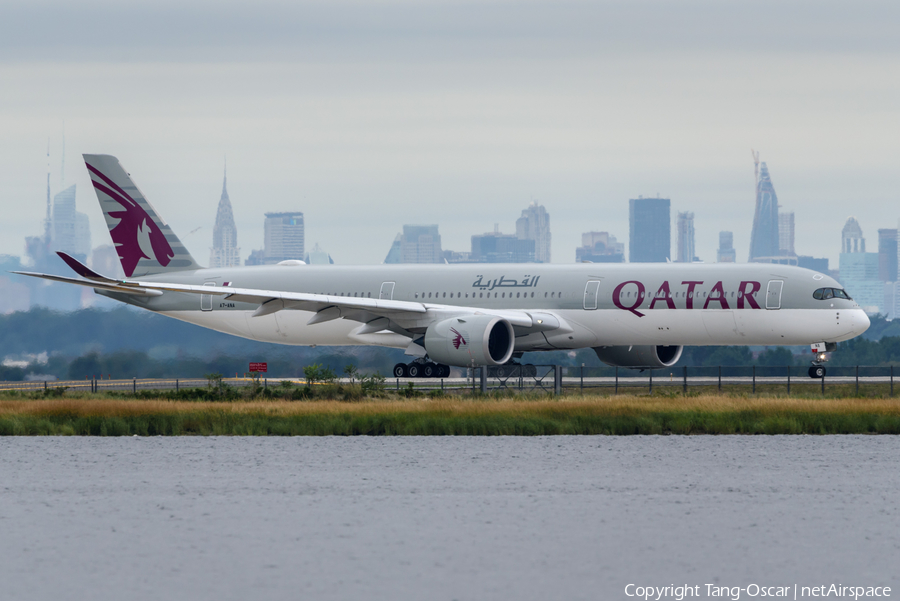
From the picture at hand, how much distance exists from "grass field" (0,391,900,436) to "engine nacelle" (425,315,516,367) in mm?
8678

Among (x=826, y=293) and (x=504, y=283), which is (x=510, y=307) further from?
(x=826, y=293)

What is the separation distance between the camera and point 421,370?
42.8 meters

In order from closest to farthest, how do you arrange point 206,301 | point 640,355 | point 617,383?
point 617,383 < point 640,355 < point 206,301

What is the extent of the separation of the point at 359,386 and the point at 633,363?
33.1 feet

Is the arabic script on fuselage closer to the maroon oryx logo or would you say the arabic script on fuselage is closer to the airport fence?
the airport fence

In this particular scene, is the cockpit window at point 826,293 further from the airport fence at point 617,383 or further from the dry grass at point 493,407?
the dry grass at point 493,407
